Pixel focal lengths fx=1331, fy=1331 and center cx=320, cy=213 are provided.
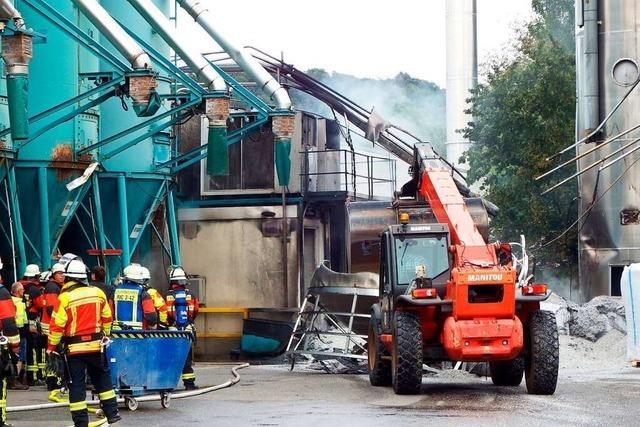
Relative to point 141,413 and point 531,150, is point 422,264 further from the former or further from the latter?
point 531,150

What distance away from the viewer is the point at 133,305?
18438 millimetres

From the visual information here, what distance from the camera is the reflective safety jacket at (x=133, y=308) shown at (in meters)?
18.4

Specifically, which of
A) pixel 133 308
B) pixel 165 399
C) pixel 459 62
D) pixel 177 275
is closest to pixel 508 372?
pixel 177 275

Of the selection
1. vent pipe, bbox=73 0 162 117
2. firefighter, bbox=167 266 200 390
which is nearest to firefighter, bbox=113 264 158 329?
firefighter, bbox=167 266 200 390

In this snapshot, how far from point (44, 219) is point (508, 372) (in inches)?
436

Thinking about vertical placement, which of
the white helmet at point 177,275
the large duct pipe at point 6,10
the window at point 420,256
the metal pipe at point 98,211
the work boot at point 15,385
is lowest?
the work boot at point 15,385

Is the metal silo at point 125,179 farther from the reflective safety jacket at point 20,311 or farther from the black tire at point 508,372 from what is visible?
the black tire at point 508,372

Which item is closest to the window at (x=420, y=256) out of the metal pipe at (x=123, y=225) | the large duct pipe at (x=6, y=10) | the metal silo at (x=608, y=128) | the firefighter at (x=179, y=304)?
the firefighter at (x=179, y=304)

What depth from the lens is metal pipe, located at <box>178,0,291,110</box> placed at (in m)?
32.0

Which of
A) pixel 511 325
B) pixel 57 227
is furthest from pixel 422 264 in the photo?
pixel 57 227

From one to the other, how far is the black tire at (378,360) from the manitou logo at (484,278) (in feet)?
8.09

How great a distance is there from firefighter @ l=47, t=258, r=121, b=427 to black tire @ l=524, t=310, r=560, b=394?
647cm

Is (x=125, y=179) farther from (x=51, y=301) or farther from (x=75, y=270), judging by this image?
(x=75, y=270)

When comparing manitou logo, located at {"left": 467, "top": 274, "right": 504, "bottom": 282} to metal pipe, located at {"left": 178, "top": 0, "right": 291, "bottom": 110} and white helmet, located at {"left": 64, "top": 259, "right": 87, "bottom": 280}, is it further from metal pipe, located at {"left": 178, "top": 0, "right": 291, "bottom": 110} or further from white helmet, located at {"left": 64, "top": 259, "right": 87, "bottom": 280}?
metal pipe, located at {"left": 178, "top": 0, "right": 291, "bottom": 110}
